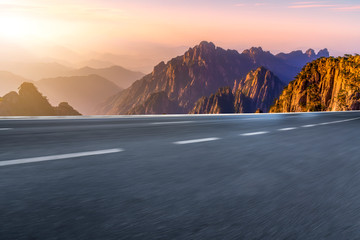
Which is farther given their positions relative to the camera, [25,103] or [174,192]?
[25,103]

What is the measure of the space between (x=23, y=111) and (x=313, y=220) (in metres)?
189

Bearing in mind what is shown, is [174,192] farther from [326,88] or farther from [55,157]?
[326,88]


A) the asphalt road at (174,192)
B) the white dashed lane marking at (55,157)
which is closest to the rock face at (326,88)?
the asphalt road at (174,192)

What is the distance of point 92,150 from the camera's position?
Result: 5.54 meters

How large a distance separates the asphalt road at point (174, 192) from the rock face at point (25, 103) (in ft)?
Answer: 590

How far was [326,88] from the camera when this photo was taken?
510 feet

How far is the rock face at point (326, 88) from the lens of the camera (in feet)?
440

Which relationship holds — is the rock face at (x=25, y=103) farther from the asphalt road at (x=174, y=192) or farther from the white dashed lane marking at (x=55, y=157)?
the asphalt road at (x=174, y=192)

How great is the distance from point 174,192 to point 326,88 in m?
162

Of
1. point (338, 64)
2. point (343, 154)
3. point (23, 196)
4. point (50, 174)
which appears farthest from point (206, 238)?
point (338, 64)

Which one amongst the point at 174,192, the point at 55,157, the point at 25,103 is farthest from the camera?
the point at 25,103

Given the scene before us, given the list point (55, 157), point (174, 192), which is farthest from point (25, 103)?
point (174, 192)

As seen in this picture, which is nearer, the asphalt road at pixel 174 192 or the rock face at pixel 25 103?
the asphalt road at pixel 174 192

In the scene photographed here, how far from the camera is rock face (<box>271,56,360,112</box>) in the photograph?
13412 centimetres
